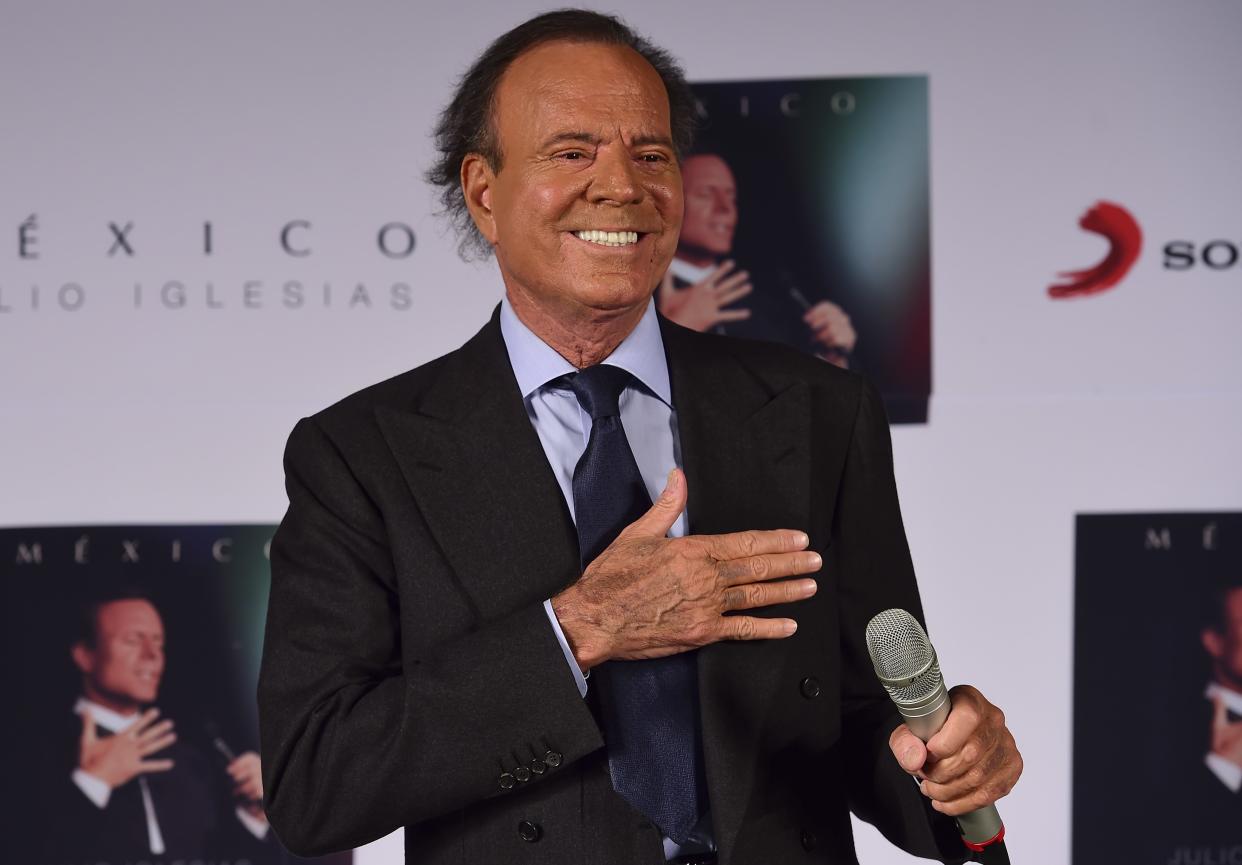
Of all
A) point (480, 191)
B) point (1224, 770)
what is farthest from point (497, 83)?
point (1224, 770)

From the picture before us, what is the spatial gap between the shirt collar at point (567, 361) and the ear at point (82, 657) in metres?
1.56

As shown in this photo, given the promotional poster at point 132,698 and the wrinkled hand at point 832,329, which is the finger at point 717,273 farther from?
the promotional poster at point 132,698

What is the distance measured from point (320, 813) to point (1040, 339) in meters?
1.83

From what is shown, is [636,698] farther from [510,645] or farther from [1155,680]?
[1155,680]

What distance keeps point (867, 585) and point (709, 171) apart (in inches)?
53.5

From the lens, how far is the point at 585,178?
1.66 metres

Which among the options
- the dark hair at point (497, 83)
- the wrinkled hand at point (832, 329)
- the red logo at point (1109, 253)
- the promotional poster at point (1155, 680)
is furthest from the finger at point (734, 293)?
the dark hair at point (497, 83)

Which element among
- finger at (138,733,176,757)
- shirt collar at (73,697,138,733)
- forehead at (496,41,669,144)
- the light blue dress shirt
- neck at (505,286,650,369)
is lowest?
finger at (138,733,176,757)

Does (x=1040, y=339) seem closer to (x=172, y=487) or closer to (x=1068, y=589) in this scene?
(x=1068, y=589)

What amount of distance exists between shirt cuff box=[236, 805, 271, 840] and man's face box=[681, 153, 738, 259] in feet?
4.62

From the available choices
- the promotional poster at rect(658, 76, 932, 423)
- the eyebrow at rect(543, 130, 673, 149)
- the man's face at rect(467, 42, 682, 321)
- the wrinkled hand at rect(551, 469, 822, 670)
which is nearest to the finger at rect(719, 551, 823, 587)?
the wrinkled hand at rect(551, 469, 822, 670)

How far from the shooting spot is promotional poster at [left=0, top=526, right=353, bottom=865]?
9.51 ft

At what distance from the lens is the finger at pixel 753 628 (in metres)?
1.50

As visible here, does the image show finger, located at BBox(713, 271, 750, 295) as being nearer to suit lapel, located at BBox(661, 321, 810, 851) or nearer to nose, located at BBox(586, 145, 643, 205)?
suit lapel, located at BBox(661, 321, 810, 851)
